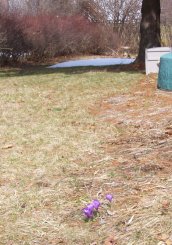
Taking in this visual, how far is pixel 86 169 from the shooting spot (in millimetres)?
3775

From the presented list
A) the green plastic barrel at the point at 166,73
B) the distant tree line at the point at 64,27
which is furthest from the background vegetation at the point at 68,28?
the green plastic barrel at the point at 166,73

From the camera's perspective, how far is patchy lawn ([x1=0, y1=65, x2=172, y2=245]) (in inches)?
108

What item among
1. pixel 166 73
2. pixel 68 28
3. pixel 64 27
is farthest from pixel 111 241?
pixel 68 28

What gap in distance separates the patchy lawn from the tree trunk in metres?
4.72

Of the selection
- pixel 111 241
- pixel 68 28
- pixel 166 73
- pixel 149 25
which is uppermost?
pixel 68 28

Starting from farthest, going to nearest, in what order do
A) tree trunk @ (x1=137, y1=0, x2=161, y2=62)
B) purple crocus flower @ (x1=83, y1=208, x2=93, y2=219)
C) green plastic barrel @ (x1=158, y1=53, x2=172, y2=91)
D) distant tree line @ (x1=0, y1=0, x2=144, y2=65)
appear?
1. distant tree line @ (x1=0, y1=0, x2=144, y2=65)
2. tree trunk @ (x1=137, y1=0, x2=161, y2=62)
3. green plastic barrel @ (x1=158, y1=53, x2=172, y2=91)
4. purple crocus flower @ (x1=83, y1=208, x2=93, y2=219)

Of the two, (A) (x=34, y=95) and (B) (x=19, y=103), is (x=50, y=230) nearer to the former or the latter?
(B) (x=19, y=103)

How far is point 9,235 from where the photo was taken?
277 cm

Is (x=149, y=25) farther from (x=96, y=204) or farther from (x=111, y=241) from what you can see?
(x=111, y=241)

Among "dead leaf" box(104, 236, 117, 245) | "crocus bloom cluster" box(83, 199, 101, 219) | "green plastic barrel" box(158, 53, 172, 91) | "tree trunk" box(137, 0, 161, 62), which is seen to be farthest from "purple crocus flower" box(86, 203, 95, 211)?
"tree trunk" box(137, 0, 161, 62)

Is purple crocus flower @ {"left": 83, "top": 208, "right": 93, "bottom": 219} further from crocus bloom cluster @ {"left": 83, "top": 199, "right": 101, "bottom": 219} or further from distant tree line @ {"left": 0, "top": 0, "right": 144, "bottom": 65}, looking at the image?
distant tree line @ {"left": 0, "top": 0, "right": 144, "bottom": 65}

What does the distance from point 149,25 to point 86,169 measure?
8415 millimetres

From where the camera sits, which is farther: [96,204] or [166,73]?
[166,73]

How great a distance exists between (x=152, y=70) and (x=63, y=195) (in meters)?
6.65
